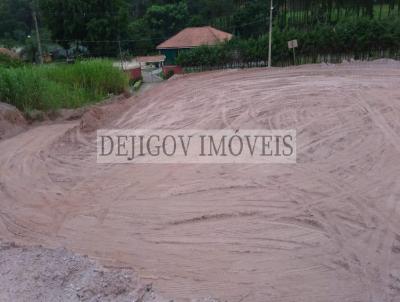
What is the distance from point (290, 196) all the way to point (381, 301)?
179cm

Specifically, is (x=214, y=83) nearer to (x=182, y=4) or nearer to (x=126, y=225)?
(x=126, y=225)

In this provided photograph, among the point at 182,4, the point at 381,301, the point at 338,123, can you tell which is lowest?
the point at 381,301

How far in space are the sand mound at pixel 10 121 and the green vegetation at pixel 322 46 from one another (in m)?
8.17

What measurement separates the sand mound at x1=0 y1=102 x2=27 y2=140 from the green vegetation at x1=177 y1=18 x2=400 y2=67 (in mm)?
8174

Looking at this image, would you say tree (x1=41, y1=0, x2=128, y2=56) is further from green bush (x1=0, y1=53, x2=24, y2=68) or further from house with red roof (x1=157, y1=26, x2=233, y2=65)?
green bush (x1=0, y1=53, x2=24, y2=68)

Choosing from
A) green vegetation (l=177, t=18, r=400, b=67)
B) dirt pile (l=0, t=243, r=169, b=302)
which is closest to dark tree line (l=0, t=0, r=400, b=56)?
green vegetation (l=177, t=18, r=400, b=67)

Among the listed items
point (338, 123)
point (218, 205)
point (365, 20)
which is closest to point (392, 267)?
point (218, 205)

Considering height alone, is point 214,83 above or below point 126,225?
above

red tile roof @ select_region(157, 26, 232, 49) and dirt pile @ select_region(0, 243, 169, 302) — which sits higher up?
red tile roof @ select_region(157, 26, 232, 49)

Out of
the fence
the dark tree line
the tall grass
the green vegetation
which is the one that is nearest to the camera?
the tall grass

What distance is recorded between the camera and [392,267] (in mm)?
3535

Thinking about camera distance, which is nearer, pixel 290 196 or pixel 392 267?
pixel 392 267

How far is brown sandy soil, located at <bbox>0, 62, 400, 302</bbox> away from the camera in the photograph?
138 inches

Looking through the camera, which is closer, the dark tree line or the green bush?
the green bush
